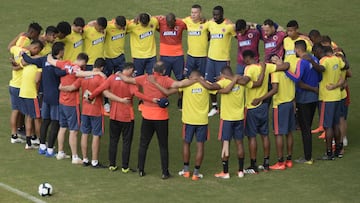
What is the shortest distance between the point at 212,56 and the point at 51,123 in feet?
15.2

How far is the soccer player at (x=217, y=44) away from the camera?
20.1 metres

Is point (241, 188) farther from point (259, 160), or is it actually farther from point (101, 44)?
point (101, 44)

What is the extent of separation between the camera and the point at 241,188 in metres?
15.6

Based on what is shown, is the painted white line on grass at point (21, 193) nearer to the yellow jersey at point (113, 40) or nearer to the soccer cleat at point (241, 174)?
the soccer cleat at point (241, 174)

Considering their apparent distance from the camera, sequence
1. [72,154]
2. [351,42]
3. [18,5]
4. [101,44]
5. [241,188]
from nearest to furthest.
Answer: [241,188] → [72,154] → [101,44] → [351,42] → [18,5]

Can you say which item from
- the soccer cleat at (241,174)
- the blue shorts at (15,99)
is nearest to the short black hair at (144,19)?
the blue shorts at (15,99)

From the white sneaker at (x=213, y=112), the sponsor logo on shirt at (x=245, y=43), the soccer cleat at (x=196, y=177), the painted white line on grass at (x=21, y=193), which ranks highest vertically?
the sponsor logo on shirt at (x=245, y=43)

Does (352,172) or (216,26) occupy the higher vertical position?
(216,26)

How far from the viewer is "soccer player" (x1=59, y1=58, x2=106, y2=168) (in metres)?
16.5

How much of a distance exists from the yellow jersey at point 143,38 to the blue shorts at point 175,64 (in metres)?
0.36

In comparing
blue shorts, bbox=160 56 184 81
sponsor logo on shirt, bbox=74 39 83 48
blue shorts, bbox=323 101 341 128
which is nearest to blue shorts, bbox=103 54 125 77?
blue shorts, bbox=160 56 184 81

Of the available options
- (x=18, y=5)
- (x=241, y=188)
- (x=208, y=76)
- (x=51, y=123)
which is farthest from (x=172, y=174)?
(x=18, y=5)

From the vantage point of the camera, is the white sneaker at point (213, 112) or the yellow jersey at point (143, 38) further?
the yellow jersey at point (143, 38)

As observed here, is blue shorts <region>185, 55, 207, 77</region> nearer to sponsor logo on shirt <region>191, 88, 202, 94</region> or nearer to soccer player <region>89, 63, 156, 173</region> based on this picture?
soccer player <region>89, 63, 156, 173</region>
